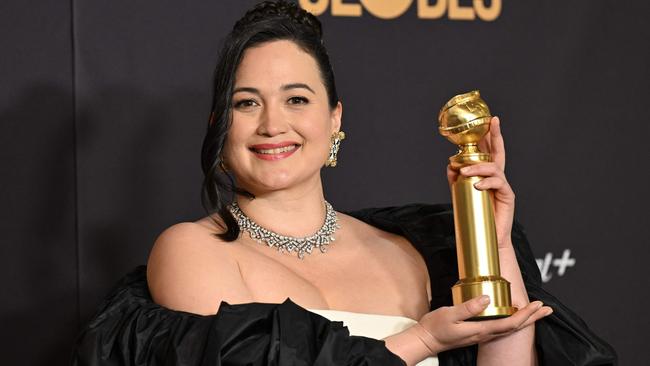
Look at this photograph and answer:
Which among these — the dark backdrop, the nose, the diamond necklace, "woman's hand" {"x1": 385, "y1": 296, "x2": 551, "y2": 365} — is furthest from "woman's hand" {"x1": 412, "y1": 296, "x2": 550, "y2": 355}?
the dark backdrop

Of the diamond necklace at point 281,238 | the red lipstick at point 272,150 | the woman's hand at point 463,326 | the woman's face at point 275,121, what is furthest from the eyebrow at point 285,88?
the woman's hand at point 463,326

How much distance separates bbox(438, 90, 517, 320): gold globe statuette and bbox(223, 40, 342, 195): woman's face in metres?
0.36

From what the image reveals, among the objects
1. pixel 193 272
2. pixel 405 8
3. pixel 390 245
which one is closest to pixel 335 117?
pixel 390 245

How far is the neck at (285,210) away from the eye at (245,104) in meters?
0.18

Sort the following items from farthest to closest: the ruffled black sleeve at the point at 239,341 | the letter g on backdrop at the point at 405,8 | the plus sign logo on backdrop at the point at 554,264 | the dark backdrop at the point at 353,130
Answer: the plus sign logo on backdrop at the point at 554,264 → the letter g on backdrop at the point at 405,8 → the dark backdrop at the point at 353,130 → the ruffled black sleeve at the point at 239,341

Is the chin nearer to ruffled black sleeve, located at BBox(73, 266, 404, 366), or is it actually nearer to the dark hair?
the dark hair

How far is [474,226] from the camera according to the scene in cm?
196

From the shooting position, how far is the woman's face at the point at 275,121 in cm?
221

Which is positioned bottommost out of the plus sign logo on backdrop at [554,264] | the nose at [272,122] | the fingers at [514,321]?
the plus sign logo on backdrop at [554,264]

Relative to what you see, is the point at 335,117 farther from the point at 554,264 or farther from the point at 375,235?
the point at 554,264

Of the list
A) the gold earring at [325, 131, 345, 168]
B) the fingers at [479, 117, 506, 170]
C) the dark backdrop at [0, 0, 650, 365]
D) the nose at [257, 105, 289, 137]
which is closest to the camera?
the fingers at [479, 117, 506, 170]

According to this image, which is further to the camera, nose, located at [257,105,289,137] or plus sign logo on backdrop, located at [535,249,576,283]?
plus sign logo on backdrop, located at [535,249,576,283]

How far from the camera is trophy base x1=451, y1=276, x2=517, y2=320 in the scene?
6.33 feet

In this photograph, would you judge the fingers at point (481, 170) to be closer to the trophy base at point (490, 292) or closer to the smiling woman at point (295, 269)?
the smiling woman at point (295, 269)
